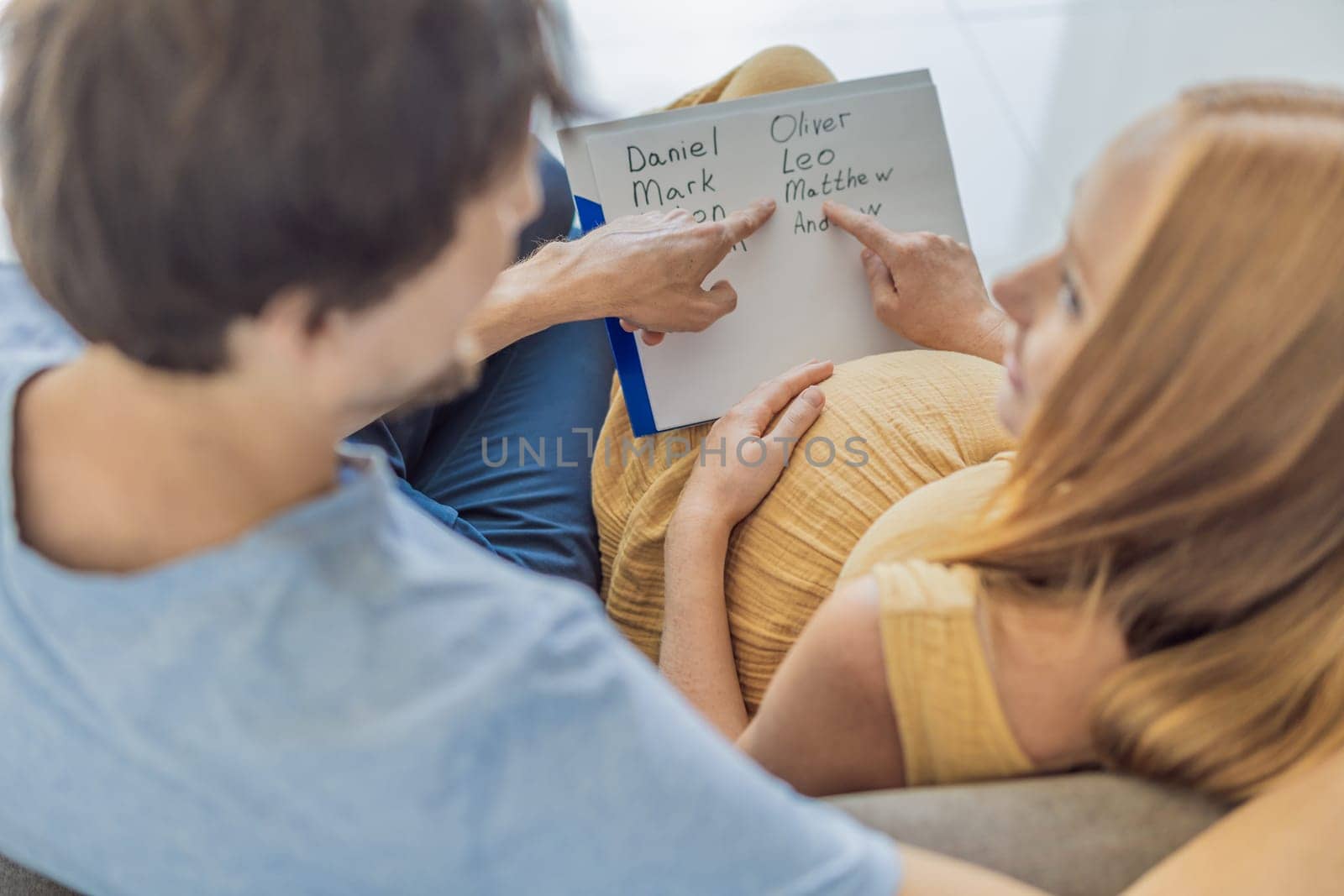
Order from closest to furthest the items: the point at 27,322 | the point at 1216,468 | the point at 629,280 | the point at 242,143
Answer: the point at 242,143 → the point at 1216,468 → the point at 27,322 → the point at 629,280

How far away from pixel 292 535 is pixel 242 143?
0.51 feet

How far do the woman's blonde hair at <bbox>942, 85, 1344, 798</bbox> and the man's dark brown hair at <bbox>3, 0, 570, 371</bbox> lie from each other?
0.31 m

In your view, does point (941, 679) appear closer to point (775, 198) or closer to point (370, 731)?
point (370, 731)

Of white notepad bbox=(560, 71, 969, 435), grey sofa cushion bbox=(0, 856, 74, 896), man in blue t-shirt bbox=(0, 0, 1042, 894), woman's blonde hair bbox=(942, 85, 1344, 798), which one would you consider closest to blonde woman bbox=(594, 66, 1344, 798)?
woman's blonde hair bbox=(942, 85, 1344, 798)

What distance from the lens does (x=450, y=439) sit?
39.1 inches

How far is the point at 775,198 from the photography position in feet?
2.93

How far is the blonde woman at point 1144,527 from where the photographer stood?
1.55ft

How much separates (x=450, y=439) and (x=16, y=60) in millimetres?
622

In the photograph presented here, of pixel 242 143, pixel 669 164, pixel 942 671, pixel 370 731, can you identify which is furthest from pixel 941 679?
pixel 669 164

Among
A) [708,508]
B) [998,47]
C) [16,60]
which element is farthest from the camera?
[998,47]

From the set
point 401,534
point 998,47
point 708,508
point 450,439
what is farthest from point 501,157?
point 998,47

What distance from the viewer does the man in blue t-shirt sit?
354 millimetres

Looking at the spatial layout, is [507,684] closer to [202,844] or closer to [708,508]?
[202,844]

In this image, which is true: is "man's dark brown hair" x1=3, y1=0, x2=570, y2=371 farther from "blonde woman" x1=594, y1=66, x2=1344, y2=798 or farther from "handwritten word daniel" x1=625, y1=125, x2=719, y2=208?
"handwritten word daniel" x1=625, y1=125, x2=719, y2=208
